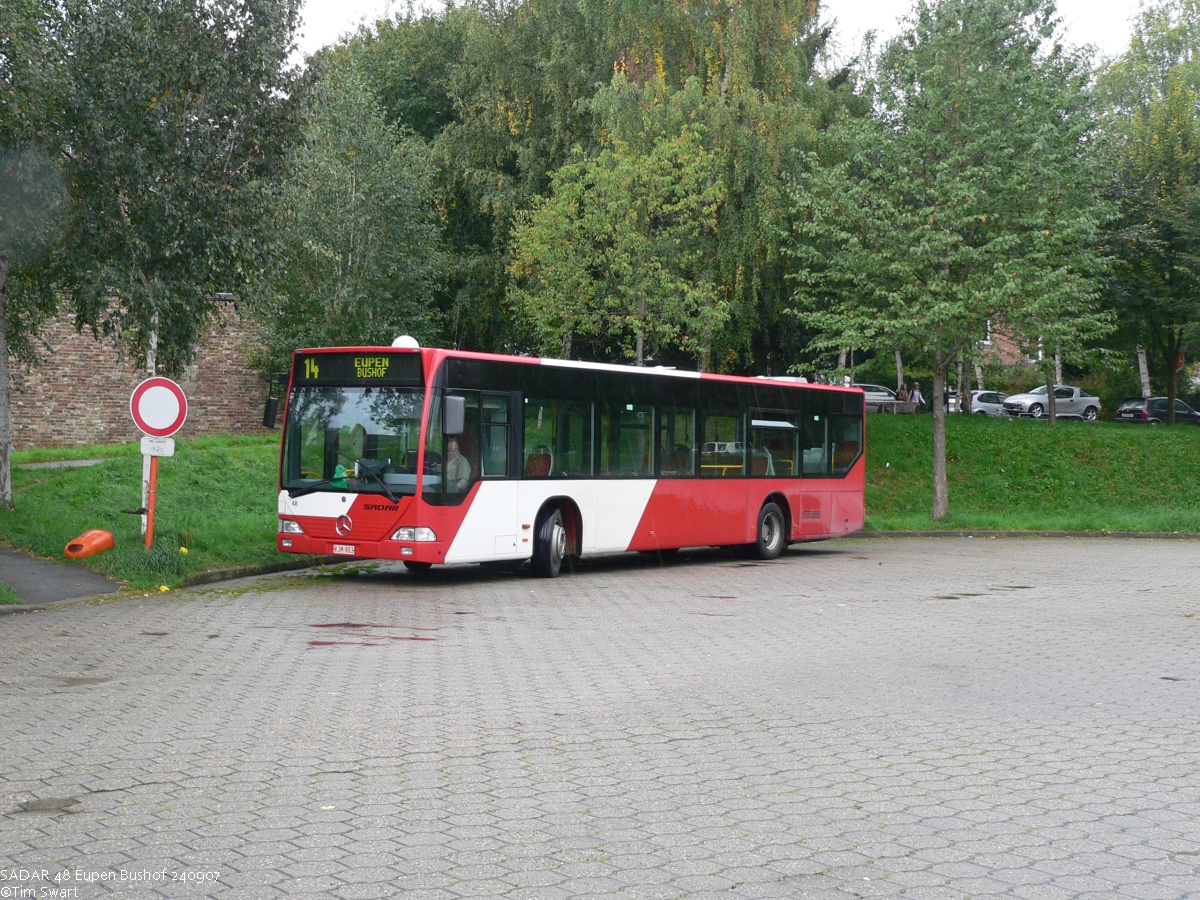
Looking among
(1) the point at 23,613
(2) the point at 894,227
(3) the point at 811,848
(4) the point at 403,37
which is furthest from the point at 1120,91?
(3) the point at 811,848

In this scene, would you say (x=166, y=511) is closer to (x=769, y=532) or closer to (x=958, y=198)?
(x=769, y=532)

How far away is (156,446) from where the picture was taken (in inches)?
632

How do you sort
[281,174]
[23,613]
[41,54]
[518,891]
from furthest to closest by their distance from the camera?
[281,174], [41,54], [23,613], [518,891]

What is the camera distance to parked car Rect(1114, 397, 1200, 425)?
54.4m

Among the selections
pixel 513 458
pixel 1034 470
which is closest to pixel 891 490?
pixel 1034 470

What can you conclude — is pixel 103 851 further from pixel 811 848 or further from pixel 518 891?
pixel 811 848

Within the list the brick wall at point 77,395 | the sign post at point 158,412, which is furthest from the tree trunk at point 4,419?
the brick wall at point 77,395

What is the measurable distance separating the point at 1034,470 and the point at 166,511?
85.4ft

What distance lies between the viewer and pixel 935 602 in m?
15.6

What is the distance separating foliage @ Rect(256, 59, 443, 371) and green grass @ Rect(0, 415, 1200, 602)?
805 centimetres

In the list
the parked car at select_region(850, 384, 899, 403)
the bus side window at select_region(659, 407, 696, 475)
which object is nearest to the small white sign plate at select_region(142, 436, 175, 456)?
the bus side window at select_region(659, 407, 696, 475)

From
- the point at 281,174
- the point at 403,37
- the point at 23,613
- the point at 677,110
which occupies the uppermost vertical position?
the point at 403,37

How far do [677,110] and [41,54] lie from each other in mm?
18506

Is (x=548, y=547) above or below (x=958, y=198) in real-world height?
below
